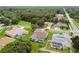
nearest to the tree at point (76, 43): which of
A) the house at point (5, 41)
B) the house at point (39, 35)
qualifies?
the house at point (39, 35)

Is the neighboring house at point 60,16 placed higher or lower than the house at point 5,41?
higher

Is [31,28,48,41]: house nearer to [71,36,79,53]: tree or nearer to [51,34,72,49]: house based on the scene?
[51,34,72,49]: house

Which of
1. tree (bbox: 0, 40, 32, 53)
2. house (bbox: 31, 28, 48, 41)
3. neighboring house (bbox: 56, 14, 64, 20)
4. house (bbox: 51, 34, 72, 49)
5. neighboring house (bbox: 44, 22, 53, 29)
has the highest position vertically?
neighboring house (bbox: 56, 14, 64, 20)

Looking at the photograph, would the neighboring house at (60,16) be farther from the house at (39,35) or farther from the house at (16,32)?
the house at (16,32)

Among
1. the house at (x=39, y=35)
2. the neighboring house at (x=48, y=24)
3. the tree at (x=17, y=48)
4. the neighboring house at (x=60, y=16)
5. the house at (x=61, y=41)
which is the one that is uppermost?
the neighboring house at (x=60, y=16)

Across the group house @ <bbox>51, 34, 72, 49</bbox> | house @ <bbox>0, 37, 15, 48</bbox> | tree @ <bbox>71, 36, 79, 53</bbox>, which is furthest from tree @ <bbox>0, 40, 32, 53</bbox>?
tree @ <bbox>71, 36, 79, 53</bbox>

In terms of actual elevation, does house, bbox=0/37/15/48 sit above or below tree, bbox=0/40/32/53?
above
